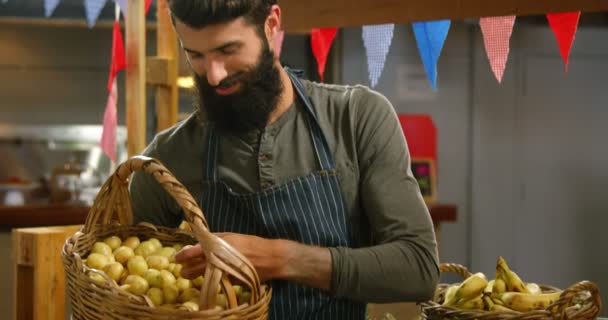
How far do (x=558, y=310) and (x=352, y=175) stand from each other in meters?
0.54

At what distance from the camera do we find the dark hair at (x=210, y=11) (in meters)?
1.41

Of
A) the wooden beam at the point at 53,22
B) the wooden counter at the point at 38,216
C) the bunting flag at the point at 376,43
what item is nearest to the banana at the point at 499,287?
the bunting flag at the point at 376,43

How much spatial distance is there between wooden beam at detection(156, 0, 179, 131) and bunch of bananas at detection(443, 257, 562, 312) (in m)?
1.22

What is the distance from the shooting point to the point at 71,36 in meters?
5.97

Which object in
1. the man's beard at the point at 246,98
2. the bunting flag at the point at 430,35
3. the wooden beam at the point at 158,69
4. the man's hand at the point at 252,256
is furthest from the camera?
the wooden beam at the point at 158,69

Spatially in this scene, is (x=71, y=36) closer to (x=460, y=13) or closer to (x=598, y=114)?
(x=598, y=114)

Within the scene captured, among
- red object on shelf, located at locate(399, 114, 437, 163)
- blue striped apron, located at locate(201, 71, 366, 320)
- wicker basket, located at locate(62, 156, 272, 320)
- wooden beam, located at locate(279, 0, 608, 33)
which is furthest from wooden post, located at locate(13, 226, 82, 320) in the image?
red object on shelf, located at locate(399, 114, 437, 163)

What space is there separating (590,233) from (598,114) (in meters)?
0.90

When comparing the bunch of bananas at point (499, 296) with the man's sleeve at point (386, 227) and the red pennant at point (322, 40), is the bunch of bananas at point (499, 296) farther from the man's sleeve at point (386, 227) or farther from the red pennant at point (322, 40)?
the red pennant at point (322, 40)

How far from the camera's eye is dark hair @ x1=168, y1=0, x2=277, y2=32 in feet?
4.64

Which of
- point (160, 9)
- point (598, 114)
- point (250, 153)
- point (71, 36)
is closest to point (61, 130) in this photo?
point (71, 36)

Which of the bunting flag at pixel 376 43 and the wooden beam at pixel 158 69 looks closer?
the bunting flag at pixel 376 43

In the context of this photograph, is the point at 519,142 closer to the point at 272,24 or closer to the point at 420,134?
the point at 420,134

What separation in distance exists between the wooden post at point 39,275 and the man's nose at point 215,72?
0.57 m
